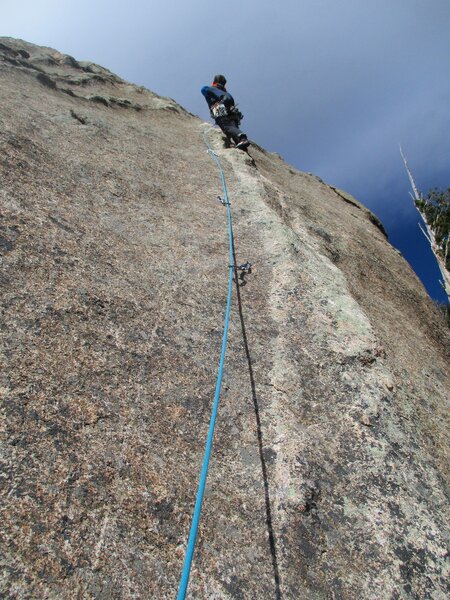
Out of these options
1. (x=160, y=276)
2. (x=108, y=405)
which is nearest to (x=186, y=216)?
(x=160, y=276)

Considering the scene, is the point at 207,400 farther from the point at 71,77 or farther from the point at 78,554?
the point at 71,77

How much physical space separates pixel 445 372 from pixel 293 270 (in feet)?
9.11

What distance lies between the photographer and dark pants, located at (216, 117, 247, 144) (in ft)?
33.5

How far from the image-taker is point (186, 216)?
6.32m

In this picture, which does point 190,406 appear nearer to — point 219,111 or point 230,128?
point 230,128

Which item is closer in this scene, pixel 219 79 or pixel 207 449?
pixel 207 449

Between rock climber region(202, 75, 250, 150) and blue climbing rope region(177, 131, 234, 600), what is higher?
rock climber region(202, 75, 250, 150)

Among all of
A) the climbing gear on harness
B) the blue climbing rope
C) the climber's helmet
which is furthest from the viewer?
the climber's helmet

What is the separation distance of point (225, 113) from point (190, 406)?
29.8ft

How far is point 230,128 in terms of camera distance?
10.5 metres

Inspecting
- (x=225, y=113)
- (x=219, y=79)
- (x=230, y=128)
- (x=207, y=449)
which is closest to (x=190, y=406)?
(x=207, y=449)

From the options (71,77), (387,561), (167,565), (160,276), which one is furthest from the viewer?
(71,77)

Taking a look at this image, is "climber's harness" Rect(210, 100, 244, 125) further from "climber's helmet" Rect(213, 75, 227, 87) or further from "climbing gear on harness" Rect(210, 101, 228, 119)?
"climber's helmet" Rect(213, 75, 227, 87)

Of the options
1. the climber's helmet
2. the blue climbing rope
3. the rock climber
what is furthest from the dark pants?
the climber's helmet
